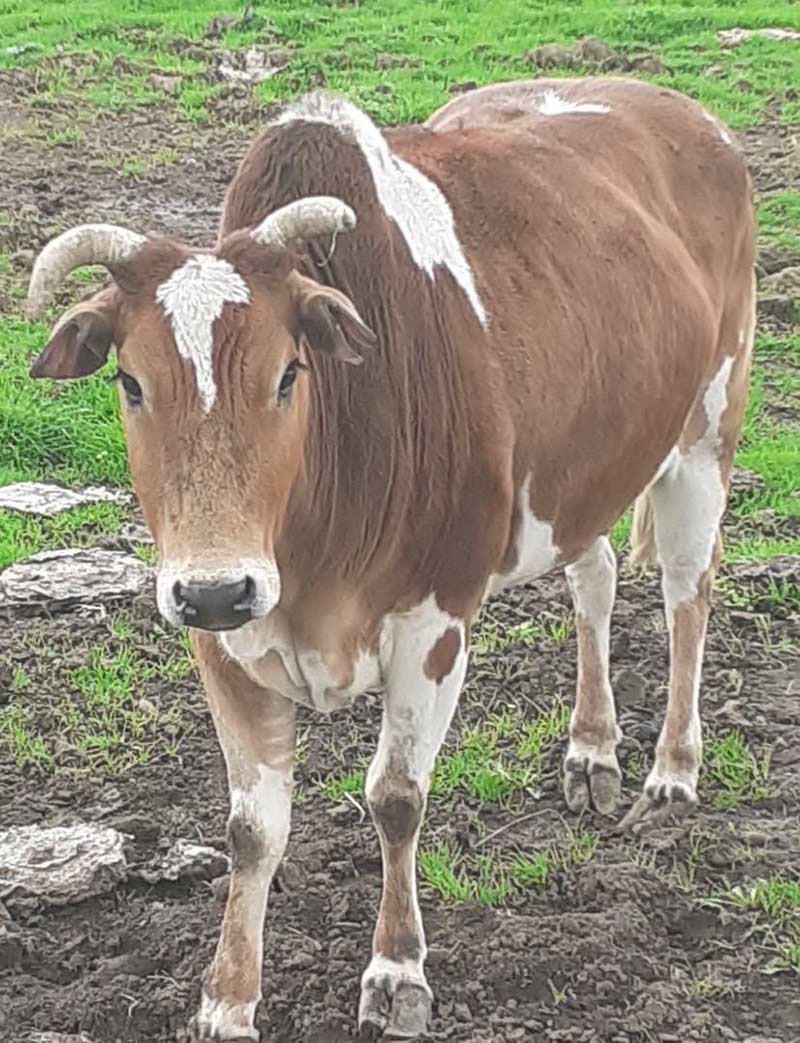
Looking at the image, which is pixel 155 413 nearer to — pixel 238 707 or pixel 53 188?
pixel 238 707

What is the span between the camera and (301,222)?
3750mm

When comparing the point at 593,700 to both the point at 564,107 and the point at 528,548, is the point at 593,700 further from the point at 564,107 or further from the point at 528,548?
the point at 564,107

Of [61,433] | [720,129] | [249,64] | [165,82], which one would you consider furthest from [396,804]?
[249,64]

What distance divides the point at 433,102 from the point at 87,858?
32.1 ft

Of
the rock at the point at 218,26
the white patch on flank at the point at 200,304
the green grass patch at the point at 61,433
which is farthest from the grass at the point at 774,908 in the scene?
the rock at the point at 218,26

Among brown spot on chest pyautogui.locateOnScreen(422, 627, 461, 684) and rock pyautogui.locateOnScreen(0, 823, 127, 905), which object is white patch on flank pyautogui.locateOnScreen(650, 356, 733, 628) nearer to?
brown spot on chest pyautogui.locateOnScreen(422, 627, 461, 684)

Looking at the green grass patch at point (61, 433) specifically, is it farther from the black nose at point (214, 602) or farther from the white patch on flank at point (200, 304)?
the black nose at point (214, 602)

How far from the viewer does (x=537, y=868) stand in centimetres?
498

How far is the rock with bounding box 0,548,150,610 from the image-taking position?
6594 mm

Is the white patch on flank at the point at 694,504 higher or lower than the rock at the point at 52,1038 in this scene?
higher

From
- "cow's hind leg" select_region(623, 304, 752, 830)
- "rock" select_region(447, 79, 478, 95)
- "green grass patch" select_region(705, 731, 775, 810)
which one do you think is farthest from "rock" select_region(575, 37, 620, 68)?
"green grass patch" select_region(705, 731, 775, 810)

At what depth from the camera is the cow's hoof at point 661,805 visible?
5.29 m

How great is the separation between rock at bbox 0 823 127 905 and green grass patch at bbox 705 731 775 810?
182cm

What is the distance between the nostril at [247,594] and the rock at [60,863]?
1.68m
